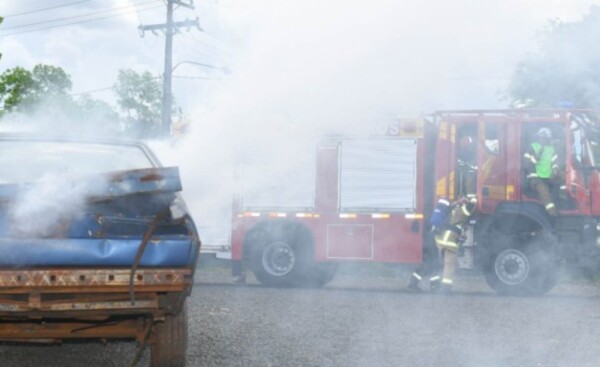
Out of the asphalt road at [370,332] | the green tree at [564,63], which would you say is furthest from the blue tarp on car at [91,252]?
the green tree at [564,63]

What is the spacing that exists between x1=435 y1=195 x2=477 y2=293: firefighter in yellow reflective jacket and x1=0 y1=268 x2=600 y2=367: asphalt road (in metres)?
0.31

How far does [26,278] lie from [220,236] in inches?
316

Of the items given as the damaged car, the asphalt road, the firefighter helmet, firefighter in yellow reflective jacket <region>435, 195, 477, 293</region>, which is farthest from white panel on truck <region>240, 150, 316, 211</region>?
the damaged car

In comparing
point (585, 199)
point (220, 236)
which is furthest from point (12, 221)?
point (585, 199)

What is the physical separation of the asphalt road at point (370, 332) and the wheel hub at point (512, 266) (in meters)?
0.33

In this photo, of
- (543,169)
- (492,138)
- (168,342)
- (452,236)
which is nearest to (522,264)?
(452,236)

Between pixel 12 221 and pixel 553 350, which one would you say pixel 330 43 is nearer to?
pixel 553 350

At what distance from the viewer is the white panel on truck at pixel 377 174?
40.3 feet

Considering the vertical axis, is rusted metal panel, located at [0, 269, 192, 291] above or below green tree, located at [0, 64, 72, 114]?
below

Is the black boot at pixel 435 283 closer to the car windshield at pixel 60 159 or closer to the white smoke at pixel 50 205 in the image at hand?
the car windshield at pixel 60 159

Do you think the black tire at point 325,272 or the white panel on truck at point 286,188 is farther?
the black tire at point 325,272

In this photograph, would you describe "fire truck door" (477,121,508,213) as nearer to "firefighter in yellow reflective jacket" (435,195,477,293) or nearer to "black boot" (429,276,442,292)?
"firefighter in yellow reflective jacket" (435,195,477,293)

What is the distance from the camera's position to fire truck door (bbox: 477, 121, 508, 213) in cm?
1184

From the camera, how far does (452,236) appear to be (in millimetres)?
11453
